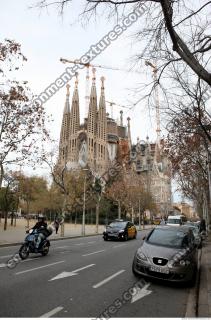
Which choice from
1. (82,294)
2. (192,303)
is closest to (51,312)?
(82,294)

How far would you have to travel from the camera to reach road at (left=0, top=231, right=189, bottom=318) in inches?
259

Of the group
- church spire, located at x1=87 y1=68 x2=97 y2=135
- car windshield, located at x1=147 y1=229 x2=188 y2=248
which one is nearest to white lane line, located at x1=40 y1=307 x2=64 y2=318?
car windshield, located at x1=147 y1=229 x2=188 y2=248

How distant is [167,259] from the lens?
9.39 meters

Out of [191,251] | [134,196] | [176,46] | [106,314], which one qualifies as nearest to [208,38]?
[176,46]

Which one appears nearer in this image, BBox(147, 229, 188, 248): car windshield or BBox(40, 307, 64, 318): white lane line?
BBox(40, 307, 64, 318): white lane line

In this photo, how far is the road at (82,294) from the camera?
657cm

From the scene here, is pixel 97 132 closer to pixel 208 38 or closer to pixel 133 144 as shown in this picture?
pixel 133 144

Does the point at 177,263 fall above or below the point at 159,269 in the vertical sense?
above

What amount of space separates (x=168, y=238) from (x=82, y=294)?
13.3 ft

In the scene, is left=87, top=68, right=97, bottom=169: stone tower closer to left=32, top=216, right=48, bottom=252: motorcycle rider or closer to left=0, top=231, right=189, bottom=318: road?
left=32, top=216, right=48, bottom=252: motorcycle rider

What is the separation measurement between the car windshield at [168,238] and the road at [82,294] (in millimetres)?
1259

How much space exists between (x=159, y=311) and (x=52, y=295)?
2350mm

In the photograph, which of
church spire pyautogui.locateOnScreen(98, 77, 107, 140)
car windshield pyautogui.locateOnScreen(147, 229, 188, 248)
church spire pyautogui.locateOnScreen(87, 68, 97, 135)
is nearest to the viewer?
car windshield pyautogui.locateOnScreen(147, 229, 188, 248)

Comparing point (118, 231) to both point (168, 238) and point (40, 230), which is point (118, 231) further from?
point (168, 238)
